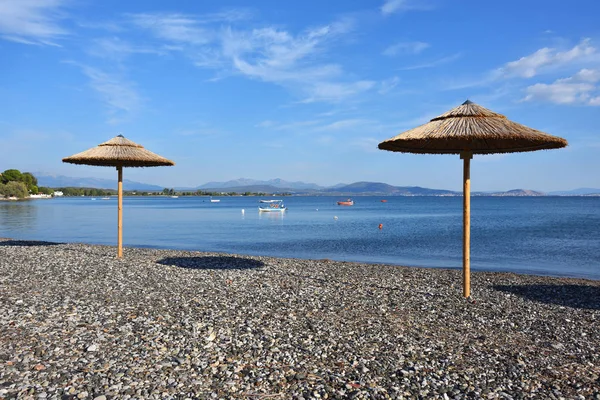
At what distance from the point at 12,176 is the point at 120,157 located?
123 m

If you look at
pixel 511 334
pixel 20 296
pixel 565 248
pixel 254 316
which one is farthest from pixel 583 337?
pixel 565 248

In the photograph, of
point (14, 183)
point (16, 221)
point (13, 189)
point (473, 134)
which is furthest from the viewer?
point (14, 183)

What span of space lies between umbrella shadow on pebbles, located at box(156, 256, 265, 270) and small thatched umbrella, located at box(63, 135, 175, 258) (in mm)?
1697

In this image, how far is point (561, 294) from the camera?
9.91 metres

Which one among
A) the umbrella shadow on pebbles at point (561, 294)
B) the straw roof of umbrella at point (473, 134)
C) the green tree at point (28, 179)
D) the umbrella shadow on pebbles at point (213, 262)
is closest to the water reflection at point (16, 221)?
the umbrella shadow on pebbles at point (213, 262)

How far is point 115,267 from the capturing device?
452 inches

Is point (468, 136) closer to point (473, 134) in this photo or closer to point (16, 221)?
point (473, 134)

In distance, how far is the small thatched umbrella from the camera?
39.8ft

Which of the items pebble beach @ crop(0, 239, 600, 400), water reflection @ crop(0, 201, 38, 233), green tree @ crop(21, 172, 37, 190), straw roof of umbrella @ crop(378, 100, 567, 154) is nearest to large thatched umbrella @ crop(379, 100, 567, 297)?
straw roof of umbrella @ crop(378, 100, 567, 154)

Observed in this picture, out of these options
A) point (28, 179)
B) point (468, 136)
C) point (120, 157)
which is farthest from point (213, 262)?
point (28, 179)

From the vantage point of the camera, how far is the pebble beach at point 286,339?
4.43 m

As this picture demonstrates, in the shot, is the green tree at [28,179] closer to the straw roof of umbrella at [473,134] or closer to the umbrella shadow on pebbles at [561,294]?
the straw roof of umbrella at [473,134]

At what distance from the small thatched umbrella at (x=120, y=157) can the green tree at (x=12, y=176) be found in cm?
11842

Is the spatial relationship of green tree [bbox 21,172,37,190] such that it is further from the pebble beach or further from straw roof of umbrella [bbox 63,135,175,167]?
the pebble beach
